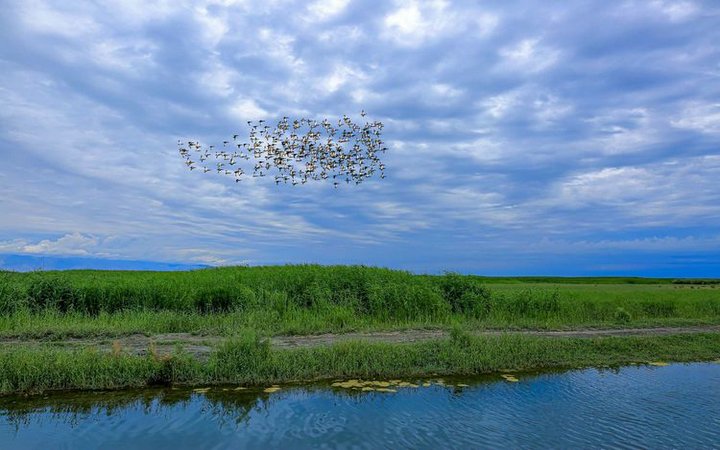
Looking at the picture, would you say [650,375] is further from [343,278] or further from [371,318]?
[343,278]

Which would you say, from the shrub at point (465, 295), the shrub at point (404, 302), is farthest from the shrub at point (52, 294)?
the shrub at point (465, 295)

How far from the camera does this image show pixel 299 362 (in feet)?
35.6

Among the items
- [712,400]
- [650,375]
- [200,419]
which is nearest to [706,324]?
[650,375]

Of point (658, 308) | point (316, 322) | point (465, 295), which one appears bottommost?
point (316, 322)

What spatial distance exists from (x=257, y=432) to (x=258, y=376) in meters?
2.63

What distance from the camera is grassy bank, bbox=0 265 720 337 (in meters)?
15.7

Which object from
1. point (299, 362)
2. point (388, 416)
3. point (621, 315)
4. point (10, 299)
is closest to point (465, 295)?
point (621, 315)

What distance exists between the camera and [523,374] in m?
11.3

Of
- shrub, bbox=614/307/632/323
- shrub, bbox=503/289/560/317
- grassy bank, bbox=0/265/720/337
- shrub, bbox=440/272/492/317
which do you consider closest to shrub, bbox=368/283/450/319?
grassy bank, bbox=0/265/720/337

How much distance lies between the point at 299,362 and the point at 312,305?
736cm

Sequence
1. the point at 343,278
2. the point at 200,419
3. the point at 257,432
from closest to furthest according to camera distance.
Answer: the point at 257,432 < the point at 200,419 < the point at 343,278

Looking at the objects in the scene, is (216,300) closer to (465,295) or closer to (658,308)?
(465,295)

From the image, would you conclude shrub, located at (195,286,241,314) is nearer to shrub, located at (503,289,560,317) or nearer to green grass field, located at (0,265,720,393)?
green grass field, located at (0,265,720,393)

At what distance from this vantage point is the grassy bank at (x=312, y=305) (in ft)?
51.6
